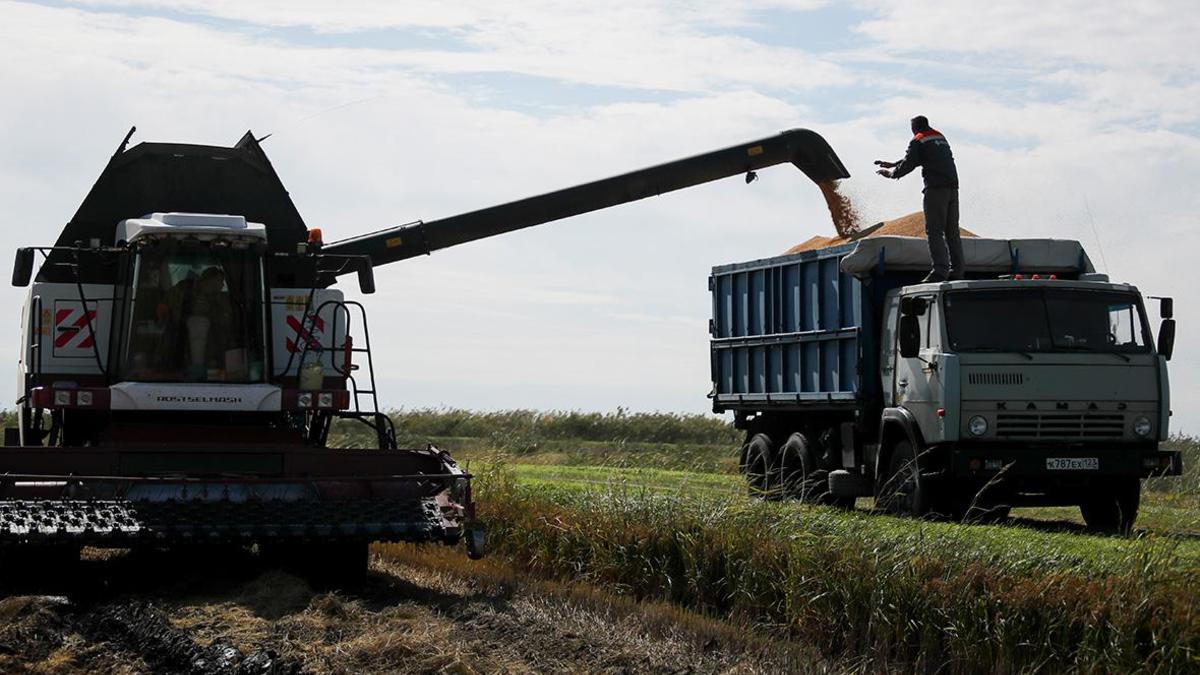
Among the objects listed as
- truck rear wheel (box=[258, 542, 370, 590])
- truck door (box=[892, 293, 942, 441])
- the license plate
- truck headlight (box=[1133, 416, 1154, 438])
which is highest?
truck door (box=[892, 293, 942, 441])

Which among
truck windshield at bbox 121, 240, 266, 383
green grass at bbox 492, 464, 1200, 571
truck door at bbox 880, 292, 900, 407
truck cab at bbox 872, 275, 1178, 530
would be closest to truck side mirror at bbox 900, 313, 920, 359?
truck cab at bbox 872, 275, 1178, 530

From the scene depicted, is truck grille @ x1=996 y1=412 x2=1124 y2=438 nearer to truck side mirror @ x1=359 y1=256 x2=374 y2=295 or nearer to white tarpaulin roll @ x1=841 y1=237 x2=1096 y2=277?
white tarpaulin roll @ x1=841 y1=237 x2=1096 y2=277

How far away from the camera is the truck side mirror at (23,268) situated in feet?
43.5

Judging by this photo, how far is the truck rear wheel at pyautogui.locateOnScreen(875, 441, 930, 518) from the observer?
1733 cm

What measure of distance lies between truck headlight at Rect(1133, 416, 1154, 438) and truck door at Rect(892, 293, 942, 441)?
6.86 feet

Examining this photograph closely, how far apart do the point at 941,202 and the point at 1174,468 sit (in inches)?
146

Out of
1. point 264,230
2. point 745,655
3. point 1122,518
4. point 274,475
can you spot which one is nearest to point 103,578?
point 274,475

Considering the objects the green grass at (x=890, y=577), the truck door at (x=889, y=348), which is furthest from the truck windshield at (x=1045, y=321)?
the green grass at (x=890, y=577)

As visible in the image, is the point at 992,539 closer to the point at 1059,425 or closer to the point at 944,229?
the point at 1059,425

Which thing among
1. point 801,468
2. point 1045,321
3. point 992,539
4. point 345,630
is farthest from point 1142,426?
point 345,630

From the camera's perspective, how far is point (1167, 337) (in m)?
17.6

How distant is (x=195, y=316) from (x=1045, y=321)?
8.80 m

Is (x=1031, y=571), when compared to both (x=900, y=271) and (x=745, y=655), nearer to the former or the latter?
(x=745, y=655)

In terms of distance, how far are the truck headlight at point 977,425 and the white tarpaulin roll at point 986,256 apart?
8.27 feet
